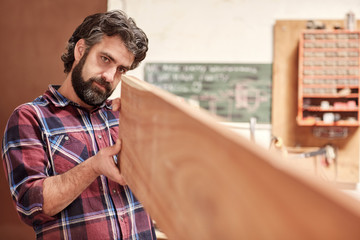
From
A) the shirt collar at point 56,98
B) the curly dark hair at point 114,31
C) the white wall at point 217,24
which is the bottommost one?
the shirt collar at point 56,98

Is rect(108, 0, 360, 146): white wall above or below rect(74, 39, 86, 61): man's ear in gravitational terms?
above

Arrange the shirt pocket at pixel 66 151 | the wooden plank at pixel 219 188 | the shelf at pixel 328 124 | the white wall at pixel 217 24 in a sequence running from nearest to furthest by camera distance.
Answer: the wooden plank at pixel 219 188
the shirt pocket at pixel 66 151
the shelf at pixel 328 124
the white wall at pixel 217 24

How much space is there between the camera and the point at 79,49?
156cm

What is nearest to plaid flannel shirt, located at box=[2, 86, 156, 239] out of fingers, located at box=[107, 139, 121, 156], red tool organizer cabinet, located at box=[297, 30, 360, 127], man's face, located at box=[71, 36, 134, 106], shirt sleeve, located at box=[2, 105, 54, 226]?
shirt sleeve, located at box=[2, 105, 54, 226]

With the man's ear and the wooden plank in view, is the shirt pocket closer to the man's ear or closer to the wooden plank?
the man's ear

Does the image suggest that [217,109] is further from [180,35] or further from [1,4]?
[1,4]

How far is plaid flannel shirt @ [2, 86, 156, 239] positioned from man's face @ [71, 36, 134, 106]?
0.10m

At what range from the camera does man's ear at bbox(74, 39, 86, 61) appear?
1532mm

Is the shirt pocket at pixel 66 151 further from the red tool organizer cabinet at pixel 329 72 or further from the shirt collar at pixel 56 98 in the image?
the red tool organizer cabinet at pixel 329 72

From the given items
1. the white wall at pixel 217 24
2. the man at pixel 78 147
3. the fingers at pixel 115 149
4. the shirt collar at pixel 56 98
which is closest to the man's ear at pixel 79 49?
the man at pixel 78 147

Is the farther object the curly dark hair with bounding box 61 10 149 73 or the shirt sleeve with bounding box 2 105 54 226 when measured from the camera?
the curly dark hair with bounding box 61 10 149 73

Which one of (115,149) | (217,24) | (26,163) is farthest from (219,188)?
(217,24)

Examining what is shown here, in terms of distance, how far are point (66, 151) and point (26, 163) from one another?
16 cm

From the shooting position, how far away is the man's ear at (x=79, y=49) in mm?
1532
